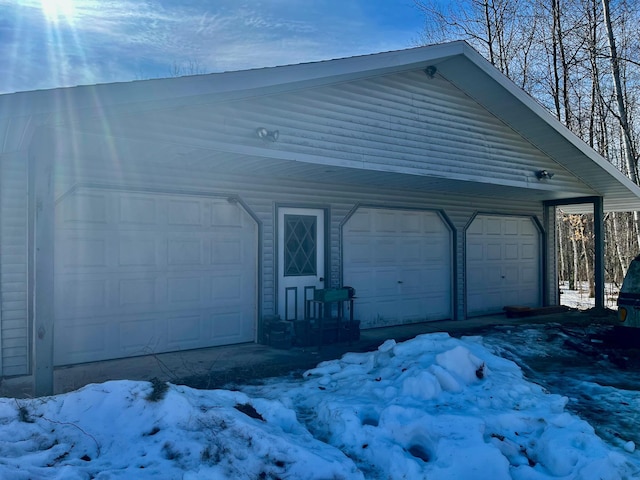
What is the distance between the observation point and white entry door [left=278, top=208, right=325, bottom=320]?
8195 millimetres

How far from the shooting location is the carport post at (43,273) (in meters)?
4.66

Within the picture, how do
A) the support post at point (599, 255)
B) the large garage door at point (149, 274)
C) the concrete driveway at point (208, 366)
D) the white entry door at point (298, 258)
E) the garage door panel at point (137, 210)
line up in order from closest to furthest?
the concrete driveway at point (208, 366) → the large garage door at point (149, 274) → the garage door panel at point (137, 210) → the white entry door at point (298, 258) → the support post at point (599, 255)

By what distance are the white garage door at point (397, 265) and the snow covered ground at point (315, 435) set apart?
4144 millimetres

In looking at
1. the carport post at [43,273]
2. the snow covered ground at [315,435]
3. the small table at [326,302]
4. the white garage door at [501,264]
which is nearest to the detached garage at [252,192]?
the carport post at [43,273]

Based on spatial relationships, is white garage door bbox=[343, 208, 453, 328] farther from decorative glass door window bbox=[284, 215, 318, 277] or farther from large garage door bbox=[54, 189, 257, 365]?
large garage door bbox=[54, 189, 257, 365]

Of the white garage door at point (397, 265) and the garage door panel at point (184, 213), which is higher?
the garage door panel at point (184, 213)

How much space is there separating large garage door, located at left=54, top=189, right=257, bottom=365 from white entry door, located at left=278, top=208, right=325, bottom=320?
0.52 metres

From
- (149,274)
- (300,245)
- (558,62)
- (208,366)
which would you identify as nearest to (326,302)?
(300,245)

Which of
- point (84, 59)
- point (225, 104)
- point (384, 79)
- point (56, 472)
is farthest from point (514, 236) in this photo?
point (84, 59)

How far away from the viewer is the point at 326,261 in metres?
8.65

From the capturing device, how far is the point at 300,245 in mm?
8414

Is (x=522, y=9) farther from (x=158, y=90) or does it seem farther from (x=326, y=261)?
(x=158, y=90)

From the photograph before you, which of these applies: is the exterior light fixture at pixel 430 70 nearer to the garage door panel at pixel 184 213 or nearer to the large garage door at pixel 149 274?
the large garage door at pixel 149 274

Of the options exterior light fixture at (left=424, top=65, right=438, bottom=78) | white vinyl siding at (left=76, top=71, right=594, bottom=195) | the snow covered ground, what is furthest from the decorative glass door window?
the snow covered ground
